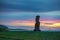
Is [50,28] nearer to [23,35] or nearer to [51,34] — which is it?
[51,34]

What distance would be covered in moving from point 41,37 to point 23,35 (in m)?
0.45

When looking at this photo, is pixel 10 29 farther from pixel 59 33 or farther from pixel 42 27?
pixel 59 33

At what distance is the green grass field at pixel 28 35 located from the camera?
6555mm

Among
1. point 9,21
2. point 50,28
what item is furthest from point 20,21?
point 50,28

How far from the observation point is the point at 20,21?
21.9 feet

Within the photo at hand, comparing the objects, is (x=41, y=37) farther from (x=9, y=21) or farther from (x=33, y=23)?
(x=9, y=21)

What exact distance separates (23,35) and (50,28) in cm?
71

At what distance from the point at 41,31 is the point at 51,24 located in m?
0.32

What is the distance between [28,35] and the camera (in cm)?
660

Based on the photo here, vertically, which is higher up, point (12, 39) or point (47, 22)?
point (47, 22)

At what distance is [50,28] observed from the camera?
6.73 meters

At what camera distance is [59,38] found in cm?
662

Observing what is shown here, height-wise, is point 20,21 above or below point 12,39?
Result: above

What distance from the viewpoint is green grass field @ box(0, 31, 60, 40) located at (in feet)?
21.5
